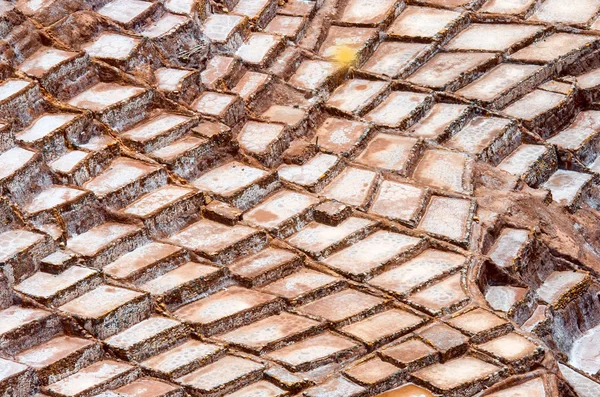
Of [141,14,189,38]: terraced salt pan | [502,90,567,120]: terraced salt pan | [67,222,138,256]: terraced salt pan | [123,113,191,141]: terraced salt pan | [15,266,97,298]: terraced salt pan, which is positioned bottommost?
[15,266,97,298]: terraced salt pan

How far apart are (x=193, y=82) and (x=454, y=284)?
2.39 metres

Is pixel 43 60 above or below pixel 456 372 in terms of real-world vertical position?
above

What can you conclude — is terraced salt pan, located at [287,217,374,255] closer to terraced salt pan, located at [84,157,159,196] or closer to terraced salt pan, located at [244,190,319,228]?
terraced salt pan, located at [244,190,319,228]

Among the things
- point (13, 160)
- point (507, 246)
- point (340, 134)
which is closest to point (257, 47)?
point (340, 134)

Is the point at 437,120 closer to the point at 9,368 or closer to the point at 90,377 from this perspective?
the point at 90,377

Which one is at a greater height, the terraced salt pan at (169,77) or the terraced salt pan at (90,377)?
the terraced salt pan at (169,77)

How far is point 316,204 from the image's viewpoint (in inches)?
298

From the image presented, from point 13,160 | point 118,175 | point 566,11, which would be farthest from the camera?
point 566,11

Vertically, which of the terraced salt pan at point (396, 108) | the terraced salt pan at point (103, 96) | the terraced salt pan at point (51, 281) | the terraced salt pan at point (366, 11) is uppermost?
the terraced salt pan at point (366, 11)

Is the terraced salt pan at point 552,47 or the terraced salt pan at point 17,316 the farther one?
the terraced salt pan at point 552,47

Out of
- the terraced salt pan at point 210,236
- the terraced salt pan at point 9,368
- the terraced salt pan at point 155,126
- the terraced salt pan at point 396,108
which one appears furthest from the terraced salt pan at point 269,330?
the terraced salt pan at point 396,108

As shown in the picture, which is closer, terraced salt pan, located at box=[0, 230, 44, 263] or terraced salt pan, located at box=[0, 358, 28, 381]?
terraced salt pan, located at box=[0, 358, 28, 381]

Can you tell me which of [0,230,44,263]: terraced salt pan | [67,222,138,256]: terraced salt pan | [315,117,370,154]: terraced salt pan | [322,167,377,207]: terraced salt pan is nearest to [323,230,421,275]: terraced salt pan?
[322,167,377,207]: terraced salt pan

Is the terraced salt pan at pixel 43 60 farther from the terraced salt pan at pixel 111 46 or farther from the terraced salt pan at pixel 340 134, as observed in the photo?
the terraced salt pan at pixel 340 134
